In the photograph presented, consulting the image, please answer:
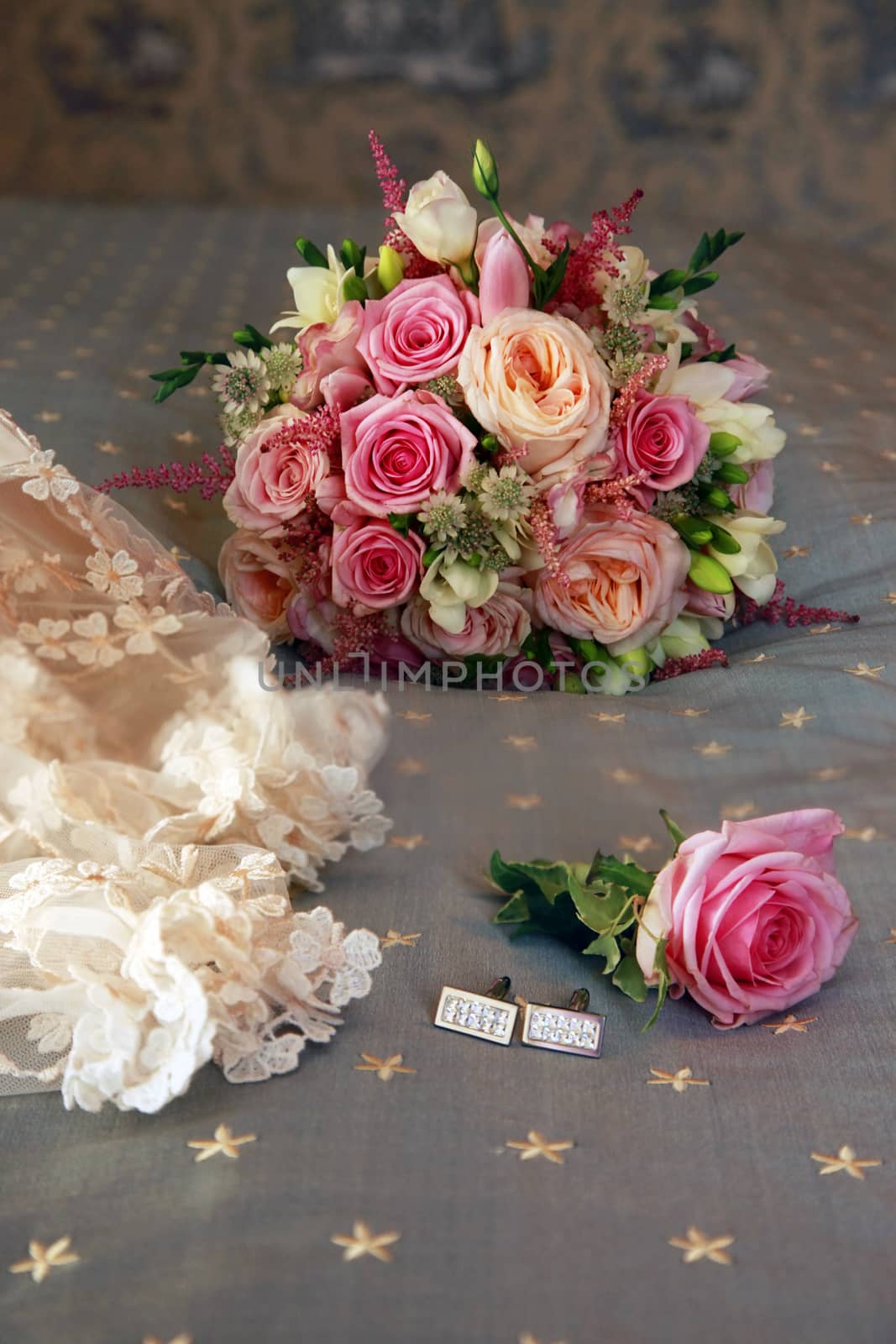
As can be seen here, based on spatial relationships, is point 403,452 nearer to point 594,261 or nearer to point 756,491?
point 594,261

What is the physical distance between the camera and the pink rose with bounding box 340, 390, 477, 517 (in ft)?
2.93

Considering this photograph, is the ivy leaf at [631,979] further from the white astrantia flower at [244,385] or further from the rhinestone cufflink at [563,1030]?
the white astrantia flower at [244,385]

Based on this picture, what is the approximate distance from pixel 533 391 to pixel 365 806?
0.33 metres

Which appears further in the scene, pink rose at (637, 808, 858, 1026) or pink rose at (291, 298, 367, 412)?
pink rose at (291, 298, 367, 412)

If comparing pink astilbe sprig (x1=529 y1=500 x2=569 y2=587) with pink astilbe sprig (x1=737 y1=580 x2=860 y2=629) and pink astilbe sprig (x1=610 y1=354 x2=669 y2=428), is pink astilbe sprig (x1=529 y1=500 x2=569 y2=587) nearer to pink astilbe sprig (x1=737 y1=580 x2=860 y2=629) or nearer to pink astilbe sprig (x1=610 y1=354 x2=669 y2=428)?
pink astilbe sprig (x1=610 y1=354 x2=669 y2=428)

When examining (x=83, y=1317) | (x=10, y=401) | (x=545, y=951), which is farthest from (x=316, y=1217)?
(x=10, y=401)

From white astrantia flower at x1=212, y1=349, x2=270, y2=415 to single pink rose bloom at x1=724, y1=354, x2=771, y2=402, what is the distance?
0.38m

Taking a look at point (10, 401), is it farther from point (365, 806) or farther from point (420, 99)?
point (420, 99)

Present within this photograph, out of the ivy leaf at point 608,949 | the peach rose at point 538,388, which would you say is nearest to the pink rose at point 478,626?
the peach rose at point 538,388

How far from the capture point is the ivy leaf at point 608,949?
0.68 m

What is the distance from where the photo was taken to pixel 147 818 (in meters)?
0.75

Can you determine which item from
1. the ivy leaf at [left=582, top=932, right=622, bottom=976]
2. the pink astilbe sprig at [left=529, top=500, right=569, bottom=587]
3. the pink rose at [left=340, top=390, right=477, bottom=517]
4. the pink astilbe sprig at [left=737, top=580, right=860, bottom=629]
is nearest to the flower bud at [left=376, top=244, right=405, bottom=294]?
the pink rose at [left=340, top=390, right=477, bottom=517]

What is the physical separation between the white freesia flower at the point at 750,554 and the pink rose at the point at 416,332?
27cm

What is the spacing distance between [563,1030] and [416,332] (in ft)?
1.70
